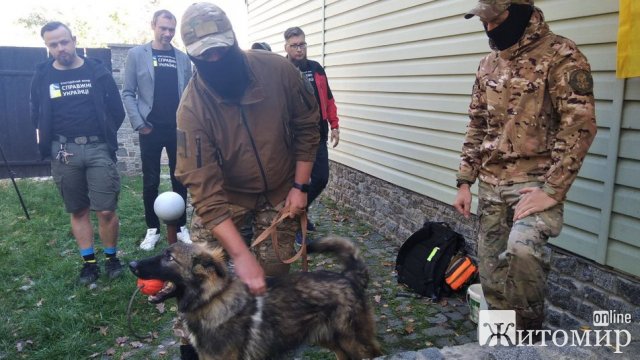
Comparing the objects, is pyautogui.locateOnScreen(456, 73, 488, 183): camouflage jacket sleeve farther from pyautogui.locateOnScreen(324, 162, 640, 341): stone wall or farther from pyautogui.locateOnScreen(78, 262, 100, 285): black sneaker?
pyautogui.locateOnScreen(78, 262, 100, 285): black sneaker

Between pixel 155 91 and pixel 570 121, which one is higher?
pixel 155 91

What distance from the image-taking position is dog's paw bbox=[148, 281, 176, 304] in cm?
264

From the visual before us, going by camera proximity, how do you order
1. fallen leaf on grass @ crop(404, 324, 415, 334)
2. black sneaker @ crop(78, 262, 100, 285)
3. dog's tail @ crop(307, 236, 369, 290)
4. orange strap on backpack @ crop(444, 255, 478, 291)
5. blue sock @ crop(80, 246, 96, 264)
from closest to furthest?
dog's tail @ crop(307, 236, 369, 290), fallen leaf on grass @ crop(404, 324, 415, 334), orange strap on backpack @ crop(444, 255, 478, 291), black sneaker @ crop(78, 262, 100, 285), blue sock @ crop(80, 246, 96, 264)

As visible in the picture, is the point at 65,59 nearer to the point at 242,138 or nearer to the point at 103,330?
the point at 103,330

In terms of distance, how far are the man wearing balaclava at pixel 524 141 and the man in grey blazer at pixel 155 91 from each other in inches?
159

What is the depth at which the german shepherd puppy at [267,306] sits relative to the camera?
263cm

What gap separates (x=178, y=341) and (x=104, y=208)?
187cm

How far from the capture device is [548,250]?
300 cm

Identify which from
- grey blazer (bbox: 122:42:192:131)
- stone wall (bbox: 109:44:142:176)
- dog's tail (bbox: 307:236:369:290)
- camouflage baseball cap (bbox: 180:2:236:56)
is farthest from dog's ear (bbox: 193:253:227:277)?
stone wall (bbox: 109:44:142:176)

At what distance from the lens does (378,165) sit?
22.5 feet

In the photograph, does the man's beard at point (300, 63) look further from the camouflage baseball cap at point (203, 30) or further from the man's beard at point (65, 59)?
the camouflage baseball cap at point (203, 30)

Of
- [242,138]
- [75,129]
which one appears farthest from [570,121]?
[75,129]

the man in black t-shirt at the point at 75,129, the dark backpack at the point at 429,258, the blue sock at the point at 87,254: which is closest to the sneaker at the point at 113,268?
the man in black t-shirt at the point at 75,129

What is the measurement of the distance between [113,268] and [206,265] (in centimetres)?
305
